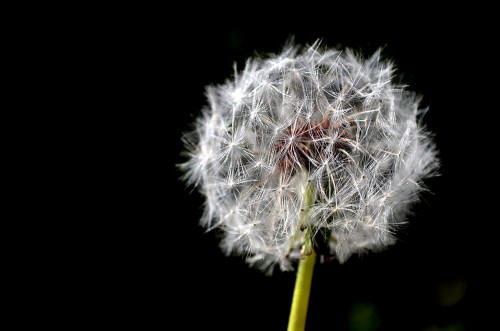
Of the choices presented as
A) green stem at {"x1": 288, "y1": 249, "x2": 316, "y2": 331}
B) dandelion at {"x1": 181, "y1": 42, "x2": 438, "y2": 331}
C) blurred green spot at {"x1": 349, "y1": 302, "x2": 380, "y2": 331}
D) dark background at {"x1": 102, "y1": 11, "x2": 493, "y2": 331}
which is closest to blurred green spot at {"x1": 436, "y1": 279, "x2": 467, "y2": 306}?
dark background at {"x1": 102, "y1": 11, "x2": 493, "y2": 331}

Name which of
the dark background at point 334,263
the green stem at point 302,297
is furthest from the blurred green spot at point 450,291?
the green stem at point 302,297

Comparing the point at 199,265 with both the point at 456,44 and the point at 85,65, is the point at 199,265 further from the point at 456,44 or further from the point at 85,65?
the point at 456,44

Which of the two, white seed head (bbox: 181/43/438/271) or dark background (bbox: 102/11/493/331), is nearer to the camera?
white seed head (bbox: 181/43/438/271)

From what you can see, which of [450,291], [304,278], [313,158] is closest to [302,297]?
[304,278]

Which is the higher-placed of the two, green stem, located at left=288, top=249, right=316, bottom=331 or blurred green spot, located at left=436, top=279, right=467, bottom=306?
blurred green spot, located at left=436, top=279, right=467, bottom=306

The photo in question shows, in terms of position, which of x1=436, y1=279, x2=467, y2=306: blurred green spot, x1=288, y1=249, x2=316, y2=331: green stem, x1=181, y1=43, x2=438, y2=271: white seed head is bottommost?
x1=288, y1=249, x2=316, y2=331: green stem

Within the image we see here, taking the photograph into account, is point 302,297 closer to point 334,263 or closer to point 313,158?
Answer: point 313,158

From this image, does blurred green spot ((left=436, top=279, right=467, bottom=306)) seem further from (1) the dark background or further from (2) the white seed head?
(2) the white seed head
